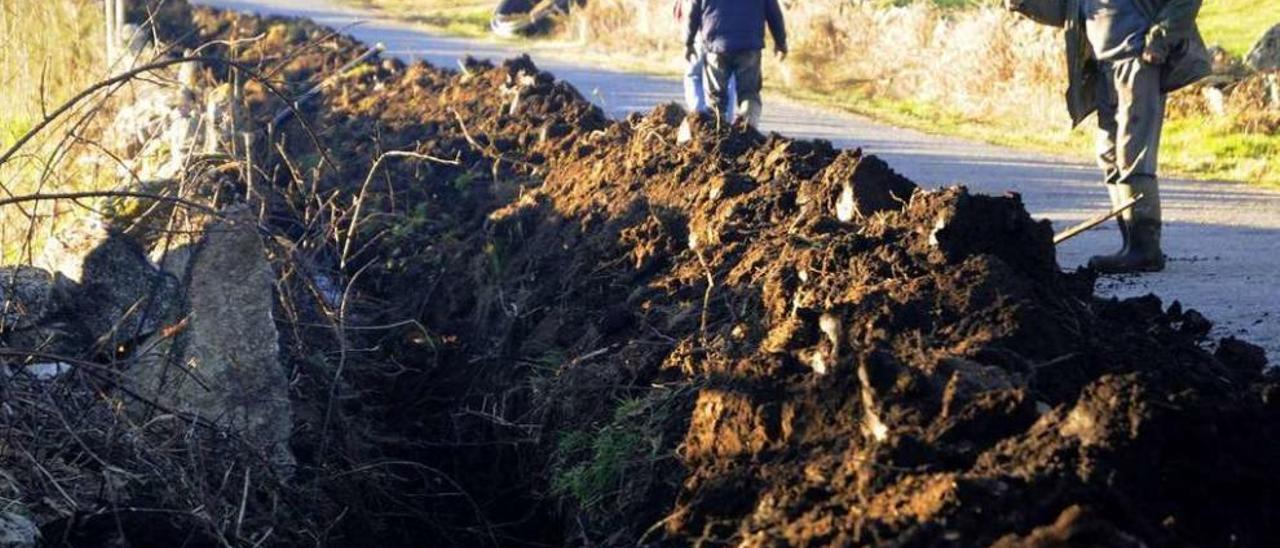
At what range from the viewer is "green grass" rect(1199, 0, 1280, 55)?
716 inches

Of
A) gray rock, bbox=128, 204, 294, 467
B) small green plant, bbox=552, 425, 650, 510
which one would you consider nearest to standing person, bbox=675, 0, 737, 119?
gray rock, bbox=128, 204, 294, 467

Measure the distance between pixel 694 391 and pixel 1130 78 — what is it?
334cm

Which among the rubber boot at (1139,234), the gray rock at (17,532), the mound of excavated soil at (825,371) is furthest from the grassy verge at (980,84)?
the gray rock at (17,532)

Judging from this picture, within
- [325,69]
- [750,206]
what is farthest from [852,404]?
[325,69]

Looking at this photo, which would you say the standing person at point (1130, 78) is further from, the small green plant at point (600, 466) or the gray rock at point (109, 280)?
the gray rock at point (109, 280)

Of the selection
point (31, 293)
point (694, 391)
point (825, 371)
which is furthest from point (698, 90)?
point (825, 371)

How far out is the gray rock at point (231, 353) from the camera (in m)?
7.32

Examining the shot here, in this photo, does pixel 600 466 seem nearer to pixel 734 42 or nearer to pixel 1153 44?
pixel 1153 44

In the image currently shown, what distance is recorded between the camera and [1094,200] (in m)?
11.8

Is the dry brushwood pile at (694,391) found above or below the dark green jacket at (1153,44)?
below

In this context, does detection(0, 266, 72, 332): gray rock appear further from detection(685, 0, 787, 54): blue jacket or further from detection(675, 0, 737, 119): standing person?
detection(675, 0, 737, 119): standing person

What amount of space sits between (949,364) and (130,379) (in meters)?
3.64

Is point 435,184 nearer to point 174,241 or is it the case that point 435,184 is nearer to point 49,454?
point 174,241

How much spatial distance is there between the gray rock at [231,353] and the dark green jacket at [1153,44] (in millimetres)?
4066
